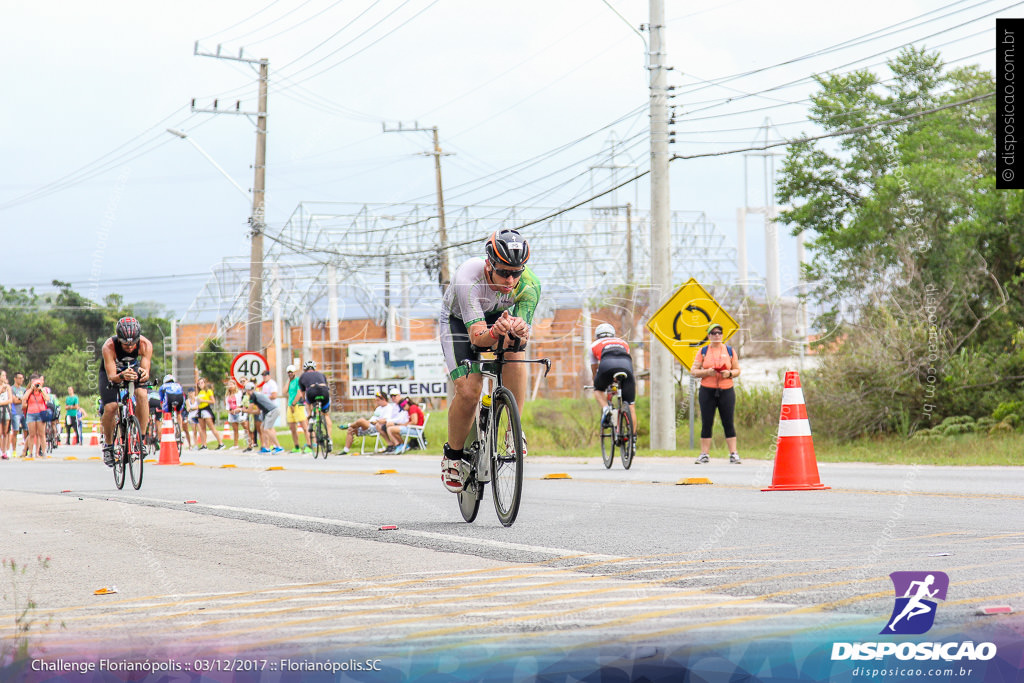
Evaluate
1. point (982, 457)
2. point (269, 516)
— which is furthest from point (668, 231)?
point (269, 516)

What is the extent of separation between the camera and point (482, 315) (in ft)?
23.8

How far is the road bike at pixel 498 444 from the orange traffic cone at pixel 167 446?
612 inches

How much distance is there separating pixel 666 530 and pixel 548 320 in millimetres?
45983

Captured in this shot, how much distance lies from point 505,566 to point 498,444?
1702mm

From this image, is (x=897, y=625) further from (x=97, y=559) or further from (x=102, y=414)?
(x=102, y=414)

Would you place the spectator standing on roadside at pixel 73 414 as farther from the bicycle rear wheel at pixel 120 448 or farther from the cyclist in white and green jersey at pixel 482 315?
the cyclist in white and green jersey at pixel 482 315

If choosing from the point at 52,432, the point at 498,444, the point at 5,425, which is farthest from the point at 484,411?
the point at 52,432

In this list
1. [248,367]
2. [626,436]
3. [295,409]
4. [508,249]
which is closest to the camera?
[508,249]

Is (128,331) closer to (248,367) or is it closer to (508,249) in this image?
(508,249)

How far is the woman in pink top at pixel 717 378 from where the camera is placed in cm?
1631

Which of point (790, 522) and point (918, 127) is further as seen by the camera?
point (918, 127)

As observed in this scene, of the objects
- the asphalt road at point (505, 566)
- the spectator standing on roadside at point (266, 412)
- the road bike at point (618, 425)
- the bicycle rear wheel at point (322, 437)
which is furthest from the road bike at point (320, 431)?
the asphalt road at point (505, 566)

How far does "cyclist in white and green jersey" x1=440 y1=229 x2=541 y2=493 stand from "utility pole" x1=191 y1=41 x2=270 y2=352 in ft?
88.8

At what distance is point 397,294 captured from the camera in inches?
2534
